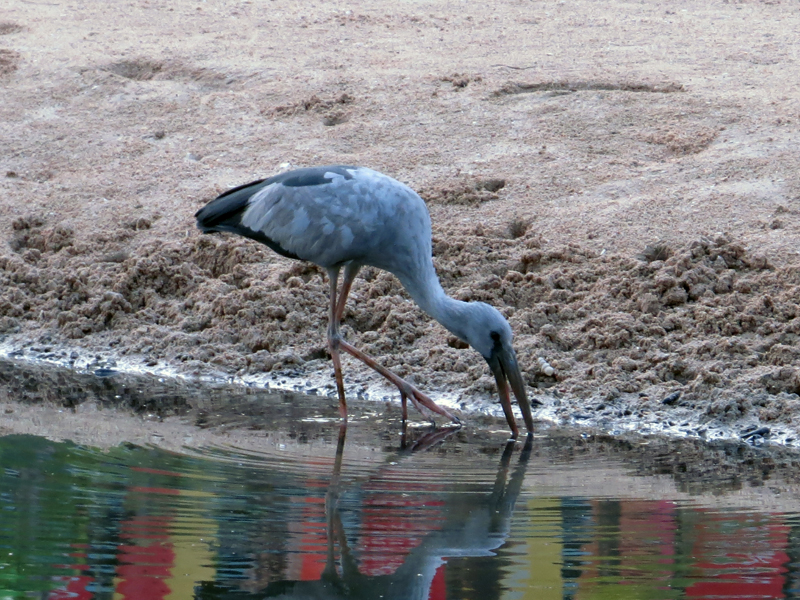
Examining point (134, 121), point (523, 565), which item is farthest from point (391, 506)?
point (134, 121)

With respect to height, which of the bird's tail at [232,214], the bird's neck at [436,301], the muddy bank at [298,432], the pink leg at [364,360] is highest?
the bird's tail at [232,214]

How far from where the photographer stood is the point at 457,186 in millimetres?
8727

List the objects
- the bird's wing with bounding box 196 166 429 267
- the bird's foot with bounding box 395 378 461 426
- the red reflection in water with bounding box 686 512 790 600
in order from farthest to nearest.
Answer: the bird's foot with bounding box 395 378 461 426, the bird's wing with bounding box 196 166 429 267, the red reflection in water with bounding box 686 512 790 600

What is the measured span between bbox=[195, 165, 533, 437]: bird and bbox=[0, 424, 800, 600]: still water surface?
0.58 m

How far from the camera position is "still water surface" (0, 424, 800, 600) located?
3912 millimetres

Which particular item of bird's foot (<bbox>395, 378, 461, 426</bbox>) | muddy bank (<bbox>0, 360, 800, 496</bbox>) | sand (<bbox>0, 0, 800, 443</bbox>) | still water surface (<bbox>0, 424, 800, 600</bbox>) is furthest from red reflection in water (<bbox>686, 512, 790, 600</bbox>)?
bird's foot (<bbox>395, 378, 461, 426</bbox>)

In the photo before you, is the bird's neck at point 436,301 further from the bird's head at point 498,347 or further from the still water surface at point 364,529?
the still water surface at point 364,529

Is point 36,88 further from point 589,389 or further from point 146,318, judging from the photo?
point 589,389

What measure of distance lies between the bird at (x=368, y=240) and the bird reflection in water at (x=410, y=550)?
0.72m

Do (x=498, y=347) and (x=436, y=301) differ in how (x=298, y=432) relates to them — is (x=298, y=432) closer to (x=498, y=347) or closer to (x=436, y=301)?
(x=436, y=301)

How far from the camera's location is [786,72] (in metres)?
10.3

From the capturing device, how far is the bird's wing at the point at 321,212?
611 cm

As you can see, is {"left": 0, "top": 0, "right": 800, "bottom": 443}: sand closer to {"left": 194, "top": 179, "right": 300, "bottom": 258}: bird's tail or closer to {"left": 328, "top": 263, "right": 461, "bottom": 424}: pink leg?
{"left": 328, "top": 263, "right": 461, "bottom": 424}: pink leg

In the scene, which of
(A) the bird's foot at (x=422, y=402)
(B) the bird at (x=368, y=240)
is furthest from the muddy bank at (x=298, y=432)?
(B) the bird at (x=368, y=240)
